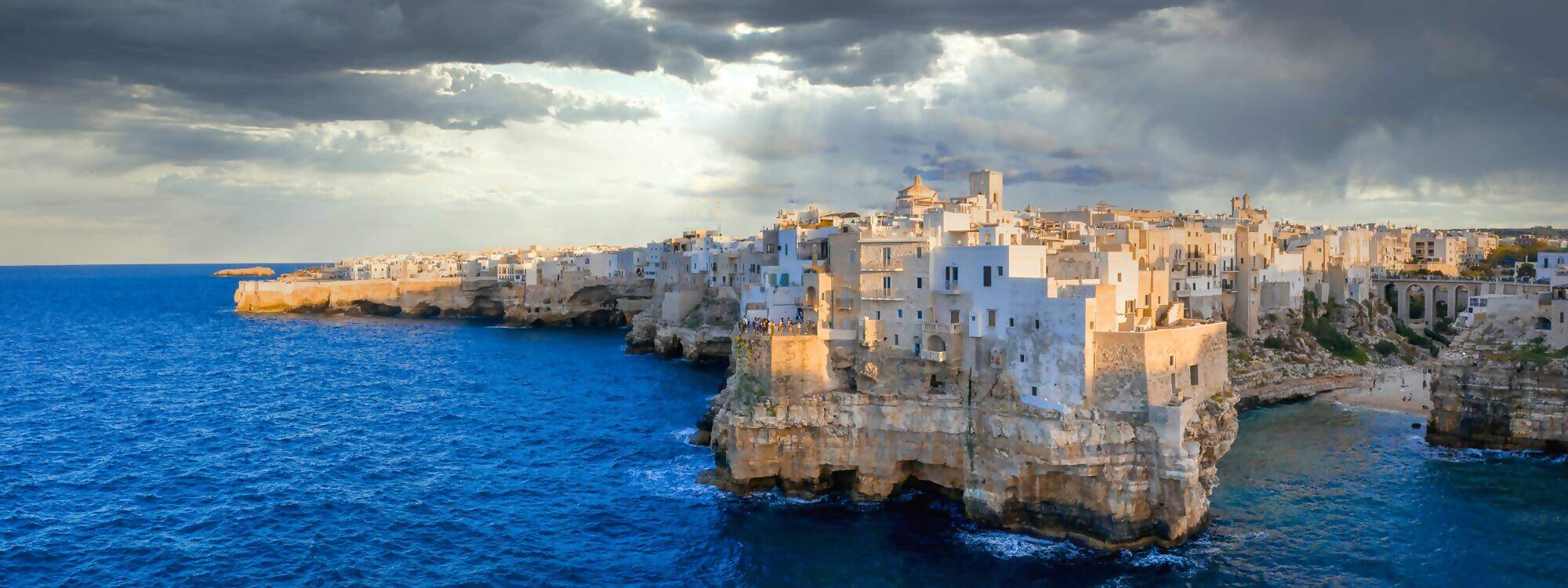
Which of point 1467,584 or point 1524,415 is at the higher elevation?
point 1524,415

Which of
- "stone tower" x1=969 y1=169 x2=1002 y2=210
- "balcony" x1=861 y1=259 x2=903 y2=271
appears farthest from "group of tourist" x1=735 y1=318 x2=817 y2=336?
"stone tower" x1=969 y1=169 x2=1002 y2=210

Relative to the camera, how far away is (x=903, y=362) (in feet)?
116

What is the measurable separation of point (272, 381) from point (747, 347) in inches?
1689

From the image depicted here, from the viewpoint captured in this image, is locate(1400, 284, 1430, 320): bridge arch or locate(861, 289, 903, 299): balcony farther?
locate(1400, 284, 1430, 320): bridge arch

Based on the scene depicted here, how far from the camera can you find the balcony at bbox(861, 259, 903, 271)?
36000 millimetres

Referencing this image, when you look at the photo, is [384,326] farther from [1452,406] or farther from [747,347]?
[1452,406]

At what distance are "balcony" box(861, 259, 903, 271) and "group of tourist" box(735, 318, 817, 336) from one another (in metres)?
2.97

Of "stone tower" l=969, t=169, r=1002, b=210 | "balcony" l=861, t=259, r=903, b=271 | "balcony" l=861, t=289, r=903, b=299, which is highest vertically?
"stone tower" l=969, t=169, r=1002, b=210

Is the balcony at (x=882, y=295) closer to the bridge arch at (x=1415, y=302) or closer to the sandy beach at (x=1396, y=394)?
the sandy beach at (x=1396, y=394)

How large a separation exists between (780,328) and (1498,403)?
3223 centimetres

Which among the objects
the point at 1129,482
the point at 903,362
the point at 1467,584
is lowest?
the point at 1467,584

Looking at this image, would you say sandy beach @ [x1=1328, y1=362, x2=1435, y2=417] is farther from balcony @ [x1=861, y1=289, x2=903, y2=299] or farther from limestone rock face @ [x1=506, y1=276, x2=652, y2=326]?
limestone rock face @ [x1=506, y1=276, x2=652, y2=326]

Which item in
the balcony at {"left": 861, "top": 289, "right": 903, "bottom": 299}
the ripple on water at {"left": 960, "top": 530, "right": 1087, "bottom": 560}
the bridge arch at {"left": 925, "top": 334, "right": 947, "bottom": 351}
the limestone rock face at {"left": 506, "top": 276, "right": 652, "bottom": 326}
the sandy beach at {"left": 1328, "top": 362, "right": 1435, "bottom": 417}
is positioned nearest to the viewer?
the ripple on water at {"left": 960, "top": 530, "right": 1087, "bottom": 560}

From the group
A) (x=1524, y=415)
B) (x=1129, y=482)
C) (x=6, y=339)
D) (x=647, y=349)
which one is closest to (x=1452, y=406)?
(x=1524, y=415)
